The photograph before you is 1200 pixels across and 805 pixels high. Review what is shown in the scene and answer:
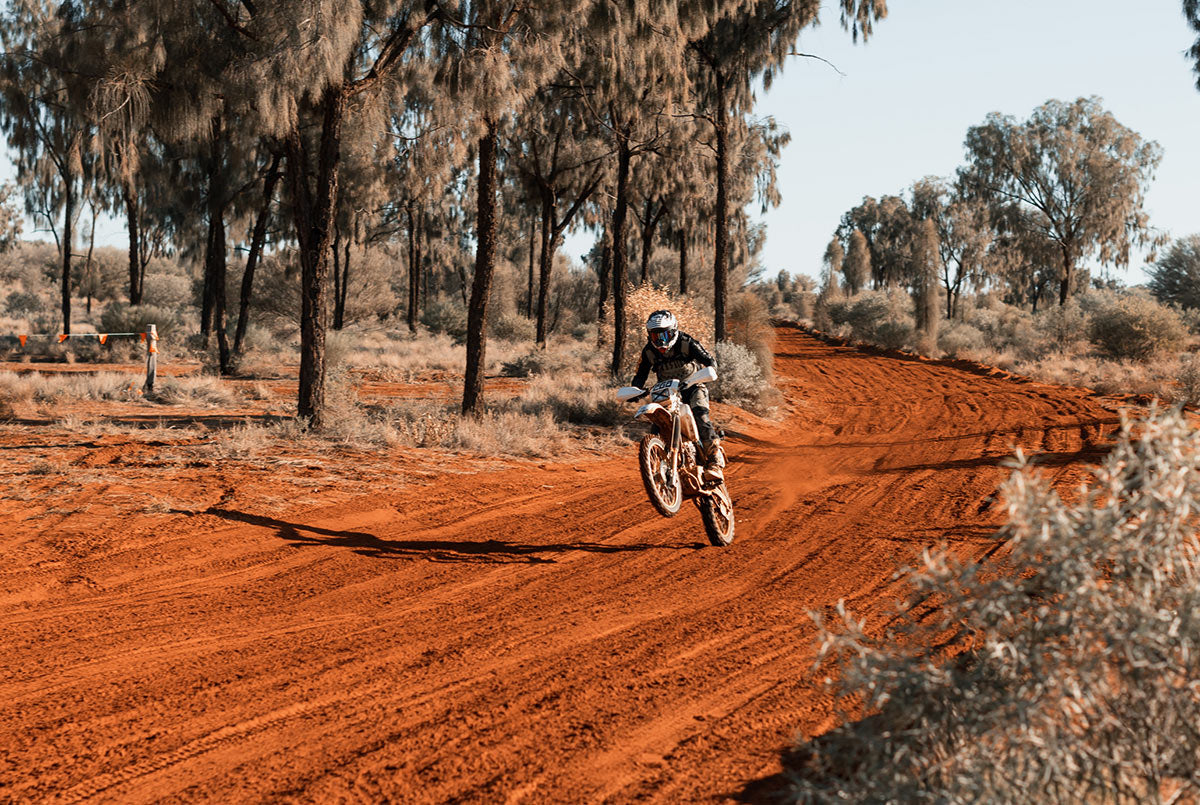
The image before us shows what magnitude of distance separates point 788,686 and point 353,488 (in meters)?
6.52

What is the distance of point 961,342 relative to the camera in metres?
37.5

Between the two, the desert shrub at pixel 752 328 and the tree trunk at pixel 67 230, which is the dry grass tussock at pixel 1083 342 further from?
the tree trunk at pixel 67 230

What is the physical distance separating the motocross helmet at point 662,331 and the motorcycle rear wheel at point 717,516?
1463 millimetres

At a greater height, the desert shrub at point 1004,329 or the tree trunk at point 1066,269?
the tree trunk at point 1066,269

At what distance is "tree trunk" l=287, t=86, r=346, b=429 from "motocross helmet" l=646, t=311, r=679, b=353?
6496 millimetres

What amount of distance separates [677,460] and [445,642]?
3193 mm

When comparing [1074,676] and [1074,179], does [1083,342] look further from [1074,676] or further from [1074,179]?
[1074,676]

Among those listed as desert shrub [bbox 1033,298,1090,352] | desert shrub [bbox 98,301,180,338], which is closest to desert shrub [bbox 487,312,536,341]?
desert shrub [bbox 98,301,180,338]

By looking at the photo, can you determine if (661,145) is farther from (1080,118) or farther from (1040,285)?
(1040,285)

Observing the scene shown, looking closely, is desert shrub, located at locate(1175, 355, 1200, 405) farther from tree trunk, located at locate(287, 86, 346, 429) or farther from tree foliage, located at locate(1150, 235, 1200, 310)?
tree foliage, located at locate(1150, 235, 1200, 310)

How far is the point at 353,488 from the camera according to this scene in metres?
9.98

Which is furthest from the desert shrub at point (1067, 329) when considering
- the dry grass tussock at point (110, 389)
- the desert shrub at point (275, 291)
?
the desert shrub at point (275, 291)

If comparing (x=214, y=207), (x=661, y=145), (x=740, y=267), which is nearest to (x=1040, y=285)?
(x=740, y=267)

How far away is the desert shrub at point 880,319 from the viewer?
133 ft
